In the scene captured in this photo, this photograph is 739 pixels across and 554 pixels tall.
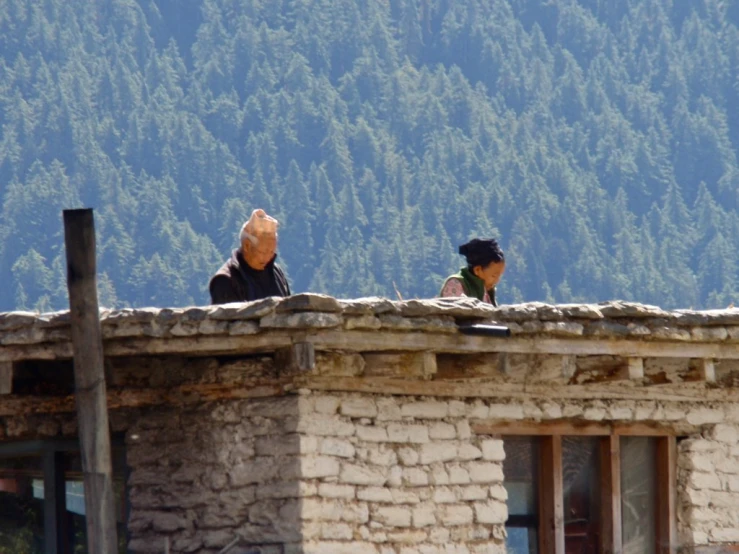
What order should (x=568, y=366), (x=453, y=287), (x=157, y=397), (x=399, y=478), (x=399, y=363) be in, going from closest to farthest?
(x=399, y=363) < (x=399, y=478) < (x=157, y=397) < (x=568, y=366) < (x=453, y=287)

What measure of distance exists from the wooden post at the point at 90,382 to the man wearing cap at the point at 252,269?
1.14 m

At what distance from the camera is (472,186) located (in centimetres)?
10762

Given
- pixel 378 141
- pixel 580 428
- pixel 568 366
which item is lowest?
pixel 580 428

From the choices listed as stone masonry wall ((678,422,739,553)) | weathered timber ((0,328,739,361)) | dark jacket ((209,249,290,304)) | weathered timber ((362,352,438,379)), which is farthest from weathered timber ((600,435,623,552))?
dark jacket ((209,249,290,304))

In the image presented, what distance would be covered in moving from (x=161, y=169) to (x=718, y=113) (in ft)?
114

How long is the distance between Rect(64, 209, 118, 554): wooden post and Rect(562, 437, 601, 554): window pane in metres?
2.79

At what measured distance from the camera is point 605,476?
10.5 meters

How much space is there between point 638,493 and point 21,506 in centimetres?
337

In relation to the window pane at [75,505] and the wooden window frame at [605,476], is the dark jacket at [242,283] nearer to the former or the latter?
the window pane at [75,505]

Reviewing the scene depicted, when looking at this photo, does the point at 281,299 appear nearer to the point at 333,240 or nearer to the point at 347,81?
the point at 333,240

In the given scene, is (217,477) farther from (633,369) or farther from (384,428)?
(633,369)

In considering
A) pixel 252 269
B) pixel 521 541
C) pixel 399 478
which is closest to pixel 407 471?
pixel 399 478

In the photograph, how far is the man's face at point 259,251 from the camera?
9.93 m

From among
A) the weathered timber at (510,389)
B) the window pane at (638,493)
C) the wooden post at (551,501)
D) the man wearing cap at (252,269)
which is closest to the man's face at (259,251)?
the man wearing cap at (252,269)
